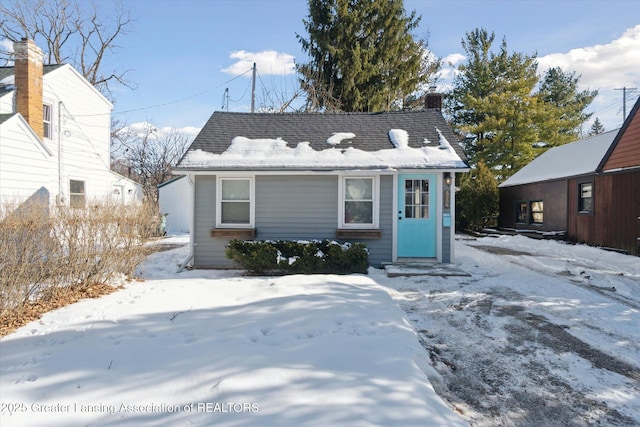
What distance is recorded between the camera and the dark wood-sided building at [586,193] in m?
11.0

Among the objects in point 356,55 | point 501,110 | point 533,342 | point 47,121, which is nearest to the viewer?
point 533,342

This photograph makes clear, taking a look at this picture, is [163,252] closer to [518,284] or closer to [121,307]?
[121,307]

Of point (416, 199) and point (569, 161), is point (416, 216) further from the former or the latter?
point (569, 161)

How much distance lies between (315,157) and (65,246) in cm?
545

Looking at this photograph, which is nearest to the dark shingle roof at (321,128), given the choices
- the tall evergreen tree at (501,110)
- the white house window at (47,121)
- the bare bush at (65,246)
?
the bare bush at (65,246)

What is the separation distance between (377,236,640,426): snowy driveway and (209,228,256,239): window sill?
3267mm

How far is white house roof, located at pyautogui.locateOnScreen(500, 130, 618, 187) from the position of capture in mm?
13883

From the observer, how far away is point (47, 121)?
1242 centimetres

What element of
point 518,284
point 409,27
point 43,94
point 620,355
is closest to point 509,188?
point 409,27

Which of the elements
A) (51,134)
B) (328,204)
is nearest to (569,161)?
(328,204)

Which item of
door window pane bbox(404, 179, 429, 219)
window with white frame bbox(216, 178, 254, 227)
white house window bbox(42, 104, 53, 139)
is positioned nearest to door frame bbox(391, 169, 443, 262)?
door window pane bbox(404, 179, 429, 219)

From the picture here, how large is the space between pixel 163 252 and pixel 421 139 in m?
8.52

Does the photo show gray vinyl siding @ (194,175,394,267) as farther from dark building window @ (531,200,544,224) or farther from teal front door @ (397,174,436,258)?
dark building window @ (531,200,544,224)

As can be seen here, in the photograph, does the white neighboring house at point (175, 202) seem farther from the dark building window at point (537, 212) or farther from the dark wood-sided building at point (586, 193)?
the dark building window at point (537, 212)
